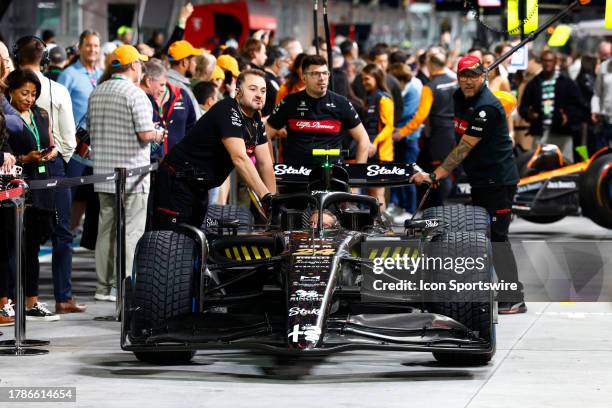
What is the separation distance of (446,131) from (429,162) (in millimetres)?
1074

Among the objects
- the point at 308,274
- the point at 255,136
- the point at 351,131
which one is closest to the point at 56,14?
the point at 351,131

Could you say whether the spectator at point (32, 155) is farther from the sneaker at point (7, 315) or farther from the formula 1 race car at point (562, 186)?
the formula 1 race car at point (562, 186)

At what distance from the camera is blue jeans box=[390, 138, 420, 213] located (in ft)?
60.1

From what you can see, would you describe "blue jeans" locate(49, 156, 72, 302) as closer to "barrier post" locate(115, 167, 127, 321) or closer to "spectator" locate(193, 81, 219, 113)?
"barrier post" locate(115, 167, 127, 321)

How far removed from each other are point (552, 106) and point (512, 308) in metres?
8.68

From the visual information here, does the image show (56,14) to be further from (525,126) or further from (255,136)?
(255,136)

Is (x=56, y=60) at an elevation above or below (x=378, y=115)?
above

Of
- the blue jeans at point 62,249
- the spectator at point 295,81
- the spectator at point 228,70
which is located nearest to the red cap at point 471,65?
the blue jeans at point 62,249

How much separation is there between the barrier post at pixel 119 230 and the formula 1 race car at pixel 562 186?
648 cm

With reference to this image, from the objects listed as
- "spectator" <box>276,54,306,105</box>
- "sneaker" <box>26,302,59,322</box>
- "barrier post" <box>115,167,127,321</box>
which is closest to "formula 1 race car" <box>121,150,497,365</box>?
Answer: "barrier post" <box>115,167,127,321</box>

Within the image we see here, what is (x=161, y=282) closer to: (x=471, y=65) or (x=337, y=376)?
(x=337, y=376)

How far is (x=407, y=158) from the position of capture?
60.2 feet

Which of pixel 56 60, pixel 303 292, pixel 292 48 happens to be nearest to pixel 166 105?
pixel 56 60

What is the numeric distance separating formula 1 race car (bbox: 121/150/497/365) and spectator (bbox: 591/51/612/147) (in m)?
10.1
